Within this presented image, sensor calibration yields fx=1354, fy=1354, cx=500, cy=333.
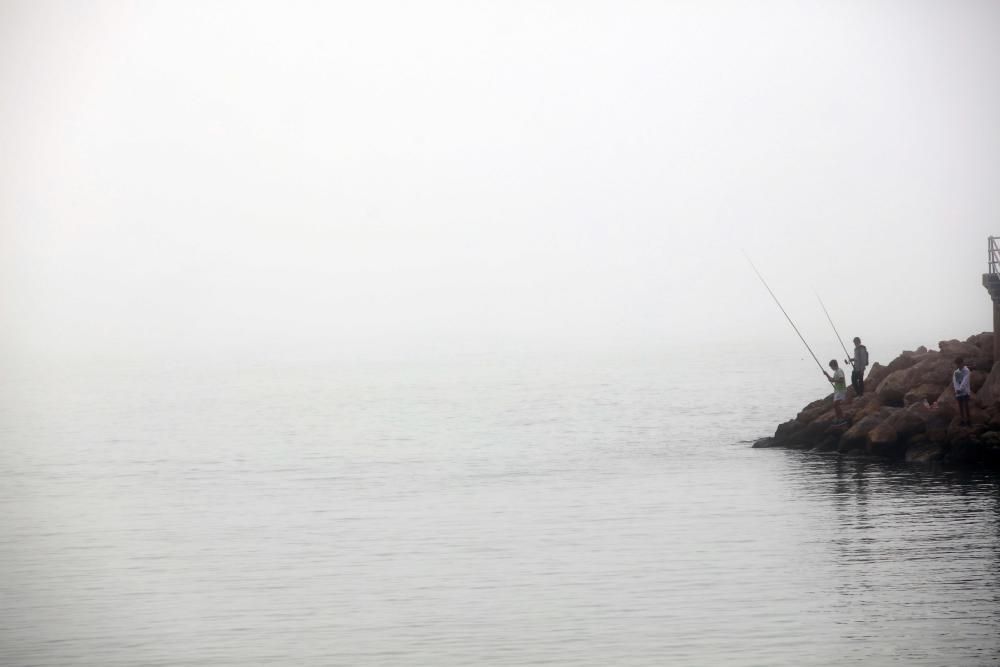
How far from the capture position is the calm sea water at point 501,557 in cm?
1515

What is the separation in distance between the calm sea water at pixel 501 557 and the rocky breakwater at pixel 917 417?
765mm

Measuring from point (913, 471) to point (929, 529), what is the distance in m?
6.75

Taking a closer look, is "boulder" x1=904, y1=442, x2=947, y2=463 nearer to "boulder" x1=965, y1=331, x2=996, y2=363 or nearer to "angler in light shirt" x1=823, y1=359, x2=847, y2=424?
"angler in light shirt" x1=823, y1=359, x2=847, y2=424

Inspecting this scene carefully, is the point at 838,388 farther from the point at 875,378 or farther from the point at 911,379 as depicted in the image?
the point at 875,378

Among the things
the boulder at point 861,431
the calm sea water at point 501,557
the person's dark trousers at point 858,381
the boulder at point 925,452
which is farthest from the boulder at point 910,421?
the person's dark trousers at point 858,381

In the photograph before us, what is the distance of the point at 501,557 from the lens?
2038 cm

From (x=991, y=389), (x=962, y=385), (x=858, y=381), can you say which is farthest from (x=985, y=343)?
(x=962, y=385)

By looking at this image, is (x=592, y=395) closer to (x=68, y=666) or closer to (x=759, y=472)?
(x=759, y=472)

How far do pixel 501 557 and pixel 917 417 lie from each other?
12.3 m

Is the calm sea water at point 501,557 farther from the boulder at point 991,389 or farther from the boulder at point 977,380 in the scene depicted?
the boulder at point 977,380

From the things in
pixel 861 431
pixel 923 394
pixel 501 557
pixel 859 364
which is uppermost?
pixel 859 364

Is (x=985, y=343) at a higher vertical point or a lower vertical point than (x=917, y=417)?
higher

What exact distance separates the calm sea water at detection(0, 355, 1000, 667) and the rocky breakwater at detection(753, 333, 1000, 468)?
765mm

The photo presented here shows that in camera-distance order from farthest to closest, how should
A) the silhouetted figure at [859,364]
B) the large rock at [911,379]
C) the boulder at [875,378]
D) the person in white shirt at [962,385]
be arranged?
the boulder at [875,378] → the large rock at [911,379] → the silhouetted figure at [859,364] → the person in white shirt at [962,385]
